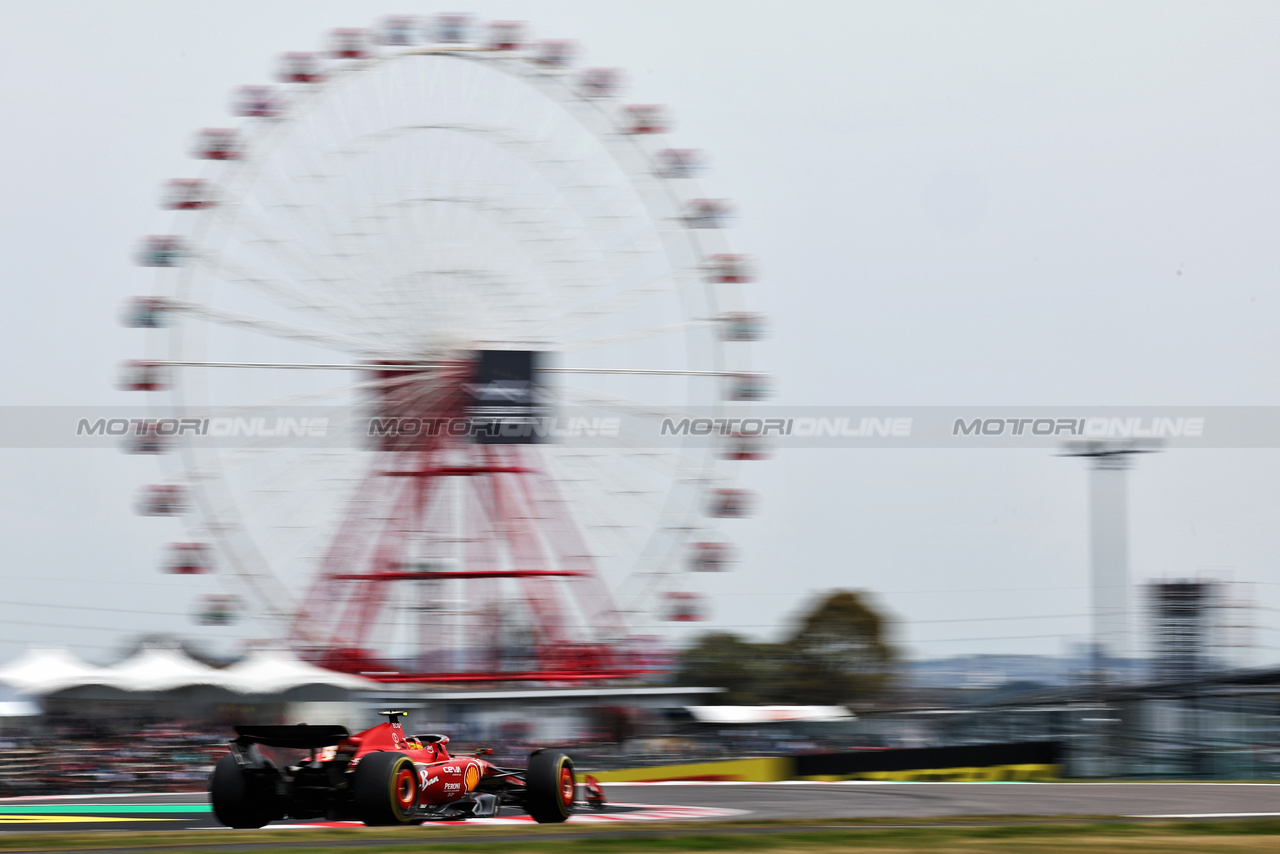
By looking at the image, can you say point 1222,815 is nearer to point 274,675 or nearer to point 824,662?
point 274,675

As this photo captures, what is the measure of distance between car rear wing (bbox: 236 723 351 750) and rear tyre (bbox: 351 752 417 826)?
353mm

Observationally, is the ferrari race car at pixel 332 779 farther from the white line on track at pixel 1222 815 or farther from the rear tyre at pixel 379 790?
the white line on track at pixel 1222 815

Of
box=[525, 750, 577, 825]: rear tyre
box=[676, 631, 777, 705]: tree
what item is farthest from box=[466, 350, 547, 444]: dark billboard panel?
box=[676, 631, 777, 705]: tree

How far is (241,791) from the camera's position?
12.2 m

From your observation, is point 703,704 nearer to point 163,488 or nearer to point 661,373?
point 661,373

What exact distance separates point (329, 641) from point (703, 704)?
472 inches

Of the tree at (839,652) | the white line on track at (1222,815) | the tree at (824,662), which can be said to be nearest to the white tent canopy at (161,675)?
the white line on track at (1222,815)

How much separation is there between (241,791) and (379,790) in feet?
4.18

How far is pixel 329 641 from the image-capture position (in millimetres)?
22516

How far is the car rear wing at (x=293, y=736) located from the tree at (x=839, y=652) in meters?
56.3

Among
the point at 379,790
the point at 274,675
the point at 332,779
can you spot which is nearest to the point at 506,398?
the point at 274,675

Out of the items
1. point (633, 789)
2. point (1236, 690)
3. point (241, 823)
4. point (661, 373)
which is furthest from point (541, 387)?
point (1236, 690)

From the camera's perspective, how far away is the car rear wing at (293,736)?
1205 centimetres

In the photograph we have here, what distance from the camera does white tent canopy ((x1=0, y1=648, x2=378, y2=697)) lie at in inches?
946
